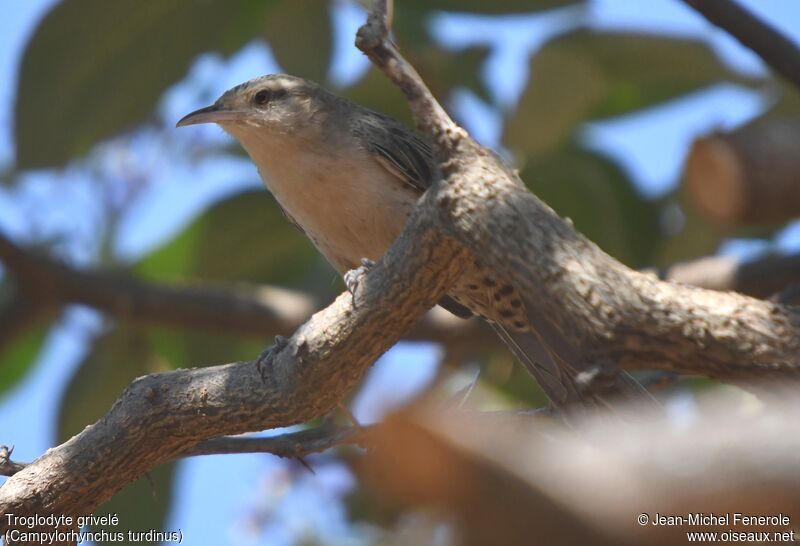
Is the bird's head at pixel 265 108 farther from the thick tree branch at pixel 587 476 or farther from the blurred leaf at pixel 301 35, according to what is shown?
the thick tree branch at pixel 587 476

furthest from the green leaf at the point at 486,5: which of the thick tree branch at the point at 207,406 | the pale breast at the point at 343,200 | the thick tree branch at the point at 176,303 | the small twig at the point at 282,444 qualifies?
the thick tree branch at the point at 207,406

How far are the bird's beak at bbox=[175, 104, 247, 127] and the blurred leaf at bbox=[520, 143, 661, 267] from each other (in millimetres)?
1779

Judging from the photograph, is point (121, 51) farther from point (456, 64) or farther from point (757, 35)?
point (757, 35)

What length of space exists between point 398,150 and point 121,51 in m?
1.87

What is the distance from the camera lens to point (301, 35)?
561 centimetres

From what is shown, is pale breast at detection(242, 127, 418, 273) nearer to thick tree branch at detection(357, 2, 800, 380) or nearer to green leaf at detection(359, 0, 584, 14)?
green leaf at detection(359, 0, 584, 14)

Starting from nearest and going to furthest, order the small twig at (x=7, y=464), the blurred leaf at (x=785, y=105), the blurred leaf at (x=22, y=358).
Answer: the small twig at (x=7, y=464), the blurred leaf at (x=785, y=105), the blurred leaf at (x=22, y=358)

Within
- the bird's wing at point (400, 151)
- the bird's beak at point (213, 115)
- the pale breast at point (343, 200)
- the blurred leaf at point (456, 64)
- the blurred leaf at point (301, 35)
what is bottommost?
the pale breast at point (343, 200)

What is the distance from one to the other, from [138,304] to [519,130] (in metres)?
2.52

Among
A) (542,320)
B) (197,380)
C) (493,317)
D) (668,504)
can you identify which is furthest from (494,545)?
(493,317)

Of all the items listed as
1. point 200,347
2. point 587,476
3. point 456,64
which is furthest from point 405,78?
point 200,347

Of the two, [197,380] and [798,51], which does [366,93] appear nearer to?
[798,51]

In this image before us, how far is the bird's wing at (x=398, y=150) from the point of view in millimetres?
4566

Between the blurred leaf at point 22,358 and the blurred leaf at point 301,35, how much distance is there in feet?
10.3
